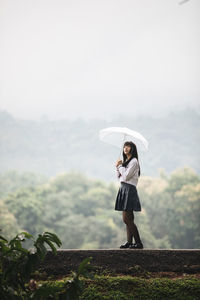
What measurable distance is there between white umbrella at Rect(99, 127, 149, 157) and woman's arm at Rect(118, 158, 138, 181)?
29 centimetres

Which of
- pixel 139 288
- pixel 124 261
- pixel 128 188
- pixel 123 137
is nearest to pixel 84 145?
pixel 123 137

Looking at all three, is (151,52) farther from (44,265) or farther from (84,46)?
(44,265)

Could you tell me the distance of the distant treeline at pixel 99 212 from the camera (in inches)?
1148

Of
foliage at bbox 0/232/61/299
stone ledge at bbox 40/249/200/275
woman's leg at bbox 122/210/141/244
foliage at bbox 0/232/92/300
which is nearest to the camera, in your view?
foliage at bbox 0/232/92/300

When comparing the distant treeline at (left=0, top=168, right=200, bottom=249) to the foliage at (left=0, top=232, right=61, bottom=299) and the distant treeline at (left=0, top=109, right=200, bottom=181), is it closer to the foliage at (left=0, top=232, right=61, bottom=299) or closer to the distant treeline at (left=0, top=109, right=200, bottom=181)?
the distant treeline at (left=0, top=109, right=200, bottom=181)

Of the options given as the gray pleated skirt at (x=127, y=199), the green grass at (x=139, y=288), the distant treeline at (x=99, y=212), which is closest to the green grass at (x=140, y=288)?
the green grass at (x=139, y=288)

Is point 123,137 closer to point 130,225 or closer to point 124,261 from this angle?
point 130,225

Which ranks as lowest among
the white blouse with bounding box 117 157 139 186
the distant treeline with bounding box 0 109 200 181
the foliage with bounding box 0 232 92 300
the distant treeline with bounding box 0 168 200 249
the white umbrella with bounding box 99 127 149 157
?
the foliage with bounding box 0 232 92 300

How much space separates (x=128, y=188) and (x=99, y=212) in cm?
2802

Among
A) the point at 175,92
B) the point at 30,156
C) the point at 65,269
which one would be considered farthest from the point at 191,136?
the point at 65,269

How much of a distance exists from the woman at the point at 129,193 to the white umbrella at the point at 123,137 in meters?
0.13

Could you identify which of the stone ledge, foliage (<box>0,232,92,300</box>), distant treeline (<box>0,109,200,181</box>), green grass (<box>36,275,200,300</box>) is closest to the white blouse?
the stone ledge

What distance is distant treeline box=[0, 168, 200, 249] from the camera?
29.2 m

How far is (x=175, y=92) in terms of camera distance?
159 feet
